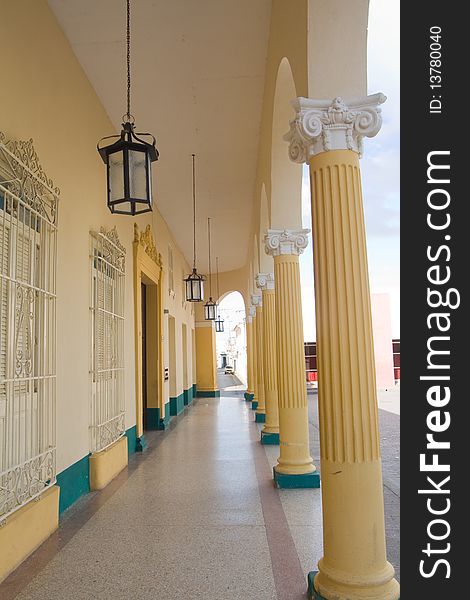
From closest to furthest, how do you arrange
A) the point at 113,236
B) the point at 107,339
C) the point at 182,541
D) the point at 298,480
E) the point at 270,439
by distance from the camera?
the point at 182,541 → the point at 298,480 → the point at 107,339 → the point at 113,236 → the point at 270,439

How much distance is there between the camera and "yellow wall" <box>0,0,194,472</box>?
4094 mm

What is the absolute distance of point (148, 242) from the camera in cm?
918

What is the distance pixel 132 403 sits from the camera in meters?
7.84

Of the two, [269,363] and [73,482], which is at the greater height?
[269,363]

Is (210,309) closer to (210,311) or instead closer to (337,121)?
(210,311)

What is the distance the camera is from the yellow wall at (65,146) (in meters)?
4.09

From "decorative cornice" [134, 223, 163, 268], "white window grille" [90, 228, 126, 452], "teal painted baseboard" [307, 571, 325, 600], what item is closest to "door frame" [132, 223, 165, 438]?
"decorative cornice" [134, 223, 163, 268]

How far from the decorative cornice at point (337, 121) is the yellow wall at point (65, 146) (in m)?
2.24

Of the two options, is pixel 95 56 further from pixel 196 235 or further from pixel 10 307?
pixel 196 235

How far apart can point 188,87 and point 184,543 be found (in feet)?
16.6

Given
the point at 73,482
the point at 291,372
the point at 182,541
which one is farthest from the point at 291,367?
the point at 73,482

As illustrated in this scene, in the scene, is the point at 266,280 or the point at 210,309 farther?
the point at 210,309

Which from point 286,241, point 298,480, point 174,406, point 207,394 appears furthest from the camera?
point 207,394

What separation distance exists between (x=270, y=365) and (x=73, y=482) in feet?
14.1
